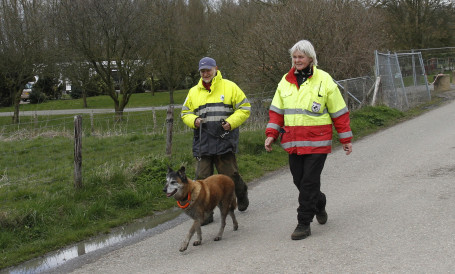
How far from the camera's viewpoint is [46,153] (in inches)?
499

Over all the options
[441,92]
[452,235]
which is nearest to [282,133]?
[452,235]

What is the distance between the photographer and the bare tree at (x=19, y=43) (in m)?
27.7

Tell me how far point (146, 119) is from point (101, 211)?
36.2 feet

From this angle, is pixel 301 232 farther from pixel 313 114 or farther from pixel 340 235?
pixel 313 114

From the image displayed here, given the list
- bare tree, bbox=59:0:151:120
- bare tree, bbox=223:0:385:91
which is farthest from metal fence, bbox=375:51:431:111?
bare tree, bbox=59:0:151:120

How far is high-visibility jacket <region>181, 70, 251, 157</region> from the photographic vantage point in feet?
21.9

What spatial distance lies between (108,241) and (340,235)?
123 inches

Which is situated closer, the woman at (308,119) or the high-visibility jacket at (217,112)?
the woman at (308,119)

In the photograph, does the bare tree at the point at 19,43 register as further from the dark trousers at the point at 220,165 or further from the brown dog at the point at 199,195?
the brown dog at the point at 199,195

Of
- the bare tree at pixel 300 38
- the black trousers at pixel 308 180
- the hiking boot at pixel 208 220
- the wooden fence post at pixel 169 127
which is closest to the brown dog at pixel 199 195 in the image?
the hiking boot at pixel 208 220

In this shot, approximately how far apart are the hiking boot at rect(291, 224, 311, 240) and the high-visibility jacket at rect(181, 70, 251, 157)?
1.56m

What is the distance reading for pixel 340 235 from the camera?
572 centimetres

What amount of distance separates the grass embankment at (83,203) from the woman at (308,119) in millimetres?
3149

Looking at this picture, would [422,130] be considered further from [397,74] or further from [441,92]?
[441,92]
